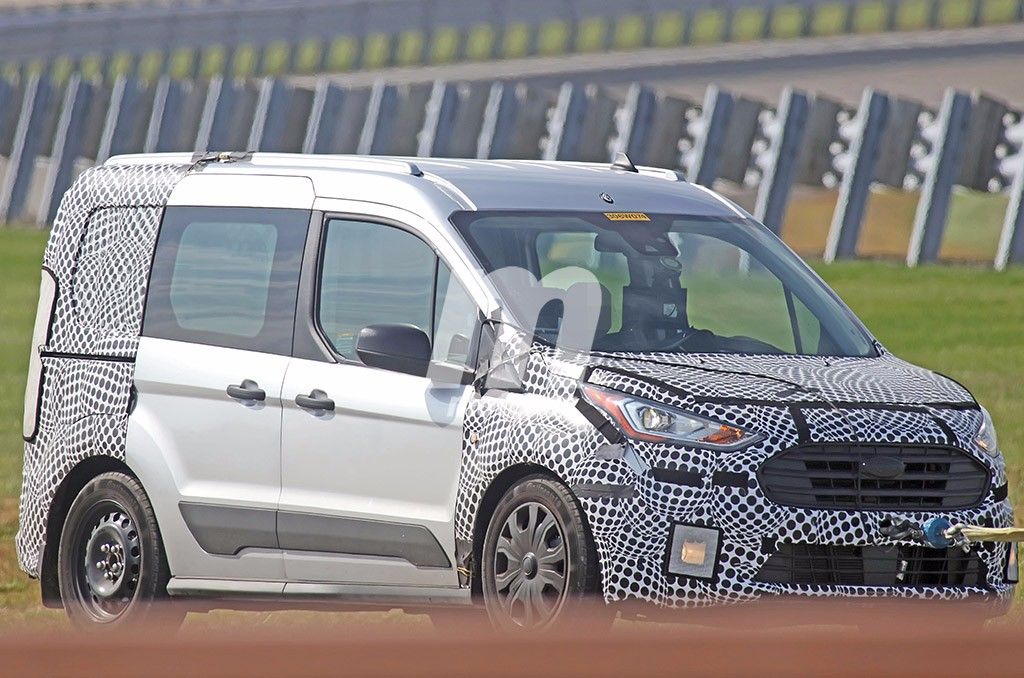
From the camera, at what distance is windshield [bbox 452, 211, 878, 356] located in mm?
6980

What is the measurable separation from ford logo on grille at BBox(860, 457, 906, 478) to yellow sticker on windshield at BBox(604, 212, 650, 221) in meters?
1.59

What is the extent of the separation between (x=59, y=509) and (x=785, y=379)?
2.90 m

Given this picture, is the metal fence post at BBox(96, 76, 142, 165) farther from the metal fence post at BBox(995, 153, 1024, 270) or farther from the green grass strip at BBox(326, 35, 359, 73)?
the green grass strip at BBox(326, 35, 359, 73)

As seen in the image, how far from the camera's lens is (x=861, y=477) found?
632cm

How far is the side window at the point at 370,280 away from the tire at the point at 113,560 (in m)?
1.01

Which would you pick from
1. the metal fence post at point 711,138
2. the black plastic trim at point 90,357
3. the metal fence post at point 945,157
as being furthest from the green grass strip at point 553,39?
the black plastic trim at point 90,357

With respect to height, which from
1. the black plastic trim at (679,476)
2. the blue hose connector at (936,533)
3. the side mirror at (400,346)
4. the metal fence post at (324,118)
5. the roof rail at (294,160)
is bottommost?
the blue hose connector at (936,533)

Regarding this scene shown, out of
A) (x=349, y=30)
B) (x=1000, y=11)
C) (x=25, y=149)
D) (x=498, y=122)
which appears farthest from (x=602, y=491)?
(x=349, y=30)

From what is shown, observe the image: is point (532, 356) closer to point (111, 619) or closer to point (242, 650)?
point (111, 619)

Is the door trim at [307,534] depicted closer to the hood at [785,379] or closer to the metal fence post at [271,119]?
the hood at [785,379]

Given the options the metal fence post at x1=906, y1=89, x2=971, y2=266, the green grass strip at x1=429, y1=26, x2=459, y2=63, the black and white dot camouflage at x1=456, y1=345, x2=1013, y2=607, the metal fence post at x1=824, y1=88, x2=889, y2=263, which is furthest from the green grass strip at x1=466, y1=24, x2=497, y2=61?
the black and white dot camouflage at x1=456, y1=345, x2=1013, y2=607

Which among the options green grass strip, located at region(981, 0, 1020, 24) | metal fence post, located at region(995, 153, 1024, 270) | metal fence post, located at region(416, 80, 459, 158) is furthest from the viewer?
green grass strip, located at region(981, 0, 1020, 24)

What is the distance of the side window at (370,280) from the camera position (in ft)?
23.6

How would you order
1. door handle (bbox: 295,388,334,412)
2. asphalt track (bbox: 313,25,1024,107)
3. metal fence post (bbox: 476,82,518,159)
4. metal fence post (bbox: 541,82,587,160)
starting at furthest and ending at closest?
asphalt track (bbox: 313,25,1024,107) < metal fence post (bbox: 476,82,518,159) < metal fence post (bbox: 541,82,587,160) < door handle (bbox: 295,388,334,412)
